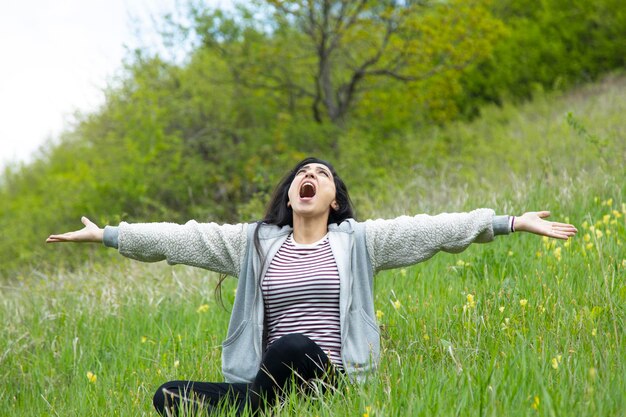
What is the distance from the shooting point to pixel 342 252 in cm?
373

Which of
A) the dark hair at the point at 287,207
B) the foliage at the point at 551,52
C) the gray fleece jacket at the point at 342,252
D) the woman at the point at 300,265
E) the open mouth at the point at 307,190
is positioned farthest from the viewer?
the foliage at the point at 551,52

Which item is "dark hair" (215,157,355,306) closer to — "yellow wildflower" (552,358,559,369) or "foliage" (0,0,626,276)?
"yellow wildflower" (552,358,559,369)

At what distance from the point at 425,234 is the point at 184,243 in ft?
3.90

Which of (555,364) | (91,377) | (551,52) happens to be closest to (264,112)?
(551,52)

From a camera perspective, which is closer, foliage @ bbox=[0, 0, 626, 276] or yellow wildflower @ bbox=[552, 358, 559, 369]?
yellow wildflower @ bbox=[552, 358, 559, 369]

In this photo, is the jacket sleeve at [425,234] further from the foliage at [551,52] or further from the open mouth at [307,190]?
the foliage at [551,52]

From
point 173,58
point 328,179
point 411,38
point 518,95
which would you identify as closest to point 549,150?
point 411,38

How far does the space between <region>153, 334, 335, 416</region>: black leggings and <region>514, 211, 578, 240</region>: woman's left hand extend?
3.57 ft

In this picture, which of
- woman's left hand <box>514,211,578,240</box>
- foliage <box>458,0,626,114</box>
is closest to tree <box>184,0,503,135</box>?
foliage <box>458,0,626,114</box>

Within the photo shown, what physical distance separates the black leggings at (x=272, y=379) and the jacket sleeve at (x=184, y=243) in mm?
615

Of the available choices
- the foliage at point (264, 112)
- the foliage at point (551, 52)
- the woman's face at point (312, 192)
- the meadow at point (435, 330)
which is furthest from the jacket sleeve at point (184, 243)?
the foliage at point (551, 52)

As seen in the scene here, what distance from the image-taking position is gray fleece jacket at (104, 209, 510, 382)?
142 inches

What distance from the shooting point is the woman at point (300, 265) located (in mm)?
3502

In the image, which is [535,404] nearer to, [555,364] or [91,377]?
[555,364]
